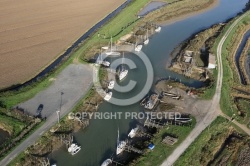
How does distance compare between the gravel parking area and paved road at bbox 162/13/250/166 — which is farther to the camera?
the gravel parking area

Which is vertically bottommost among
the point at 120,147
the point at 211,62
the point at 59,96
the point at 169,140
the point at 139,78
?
the point at 120,147

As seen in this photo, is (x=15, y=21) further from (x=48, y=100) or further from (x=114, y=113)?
(x=114, y=113)

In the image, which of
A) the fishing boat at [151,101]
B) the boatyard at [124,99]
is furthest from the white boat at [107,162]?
the fishing boat at [151,101]

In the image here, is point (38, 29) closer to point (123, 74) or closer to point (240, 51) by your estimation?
point (123, 74)

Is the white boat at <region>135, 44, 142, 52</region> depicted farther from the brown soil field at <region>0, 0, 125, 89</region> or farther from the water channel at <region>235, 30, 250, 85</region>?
the water channel at <region>235, 30, 250, 85</region>

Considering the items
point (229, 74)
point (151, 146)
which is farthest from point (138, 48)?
point (151, 146)

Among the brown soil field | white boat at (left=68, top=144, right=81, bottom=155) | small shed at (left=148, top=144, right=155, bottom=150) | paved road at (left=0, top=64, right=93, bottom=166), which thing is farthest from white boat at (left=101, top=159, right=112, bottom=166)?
the brown soil field

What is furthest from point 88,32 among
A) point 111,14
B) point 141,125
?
point 141,125
